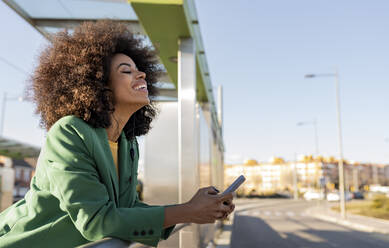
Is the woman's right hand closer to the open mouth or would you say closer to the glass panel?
the open mouth

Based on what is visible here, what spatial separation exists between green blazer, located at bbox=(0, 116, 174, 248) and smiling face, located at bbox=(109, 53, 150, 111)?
0.29 metres

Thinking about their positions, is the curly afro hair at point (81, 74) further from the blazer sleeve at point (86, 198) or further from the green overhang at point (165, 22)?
the green overhang at point (165, 22)

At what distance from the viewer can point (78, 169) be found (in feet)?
3.83

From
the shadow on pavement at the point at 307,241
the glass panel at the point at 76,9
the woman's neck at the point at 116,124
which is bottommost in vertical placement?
the shadow on pavement at the point at 307,241

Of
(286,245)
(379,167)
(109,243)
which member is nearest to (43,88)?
(109,243)

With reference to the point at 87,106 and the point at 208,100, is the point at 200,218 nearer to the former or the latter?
the point at 87,106

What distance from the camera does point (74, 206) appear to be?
112 cm

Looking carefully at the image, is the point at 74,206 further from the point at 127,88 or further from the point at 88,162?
the point at 127,88

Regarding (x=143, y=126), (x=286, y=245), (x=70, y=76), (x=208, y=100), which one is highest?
(x=208, y=100)

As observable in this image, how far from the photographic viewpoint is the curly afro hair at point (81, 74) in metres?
1.51

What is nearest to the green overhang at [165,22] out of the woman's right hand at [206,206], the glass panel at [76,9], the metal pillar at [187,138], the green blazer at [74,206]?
the glass panel at [76,9]

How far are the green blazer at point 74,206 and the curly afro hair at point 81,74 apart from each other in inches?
7.0

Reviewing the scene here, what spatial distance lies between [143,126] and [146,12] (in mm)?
3155

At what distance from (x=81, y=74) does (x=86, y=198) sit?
62cm
